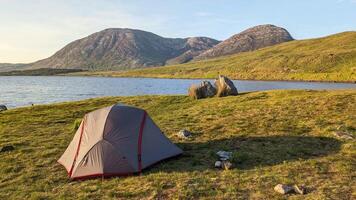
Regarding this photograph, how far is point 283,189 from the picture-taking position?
13836 mm

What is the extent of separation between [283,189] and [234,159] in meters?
4.39

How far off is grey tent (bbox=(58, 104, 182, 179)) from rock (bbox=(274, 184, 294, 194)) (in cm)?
611

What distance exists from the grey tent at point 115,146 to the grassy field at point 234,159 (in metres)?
0.56

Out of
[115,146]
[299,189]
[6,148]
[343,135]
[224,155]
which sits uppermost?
[115,146]

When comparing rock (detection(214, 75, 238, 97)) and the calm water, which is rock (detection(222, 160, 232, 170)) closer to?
rock (detection(214, 75, 238, 97))

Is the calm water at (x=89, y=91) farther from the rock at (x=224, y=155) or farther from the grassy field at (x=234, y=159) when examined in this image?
the rock at (x=224, y=155)

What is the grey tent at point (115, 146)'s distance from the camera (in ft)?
55.7

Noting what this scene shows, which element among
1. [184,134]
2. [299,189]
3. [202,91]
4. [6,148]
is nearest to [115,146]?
[184,134]

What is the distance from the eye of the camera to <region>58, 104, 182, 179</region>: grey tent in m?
17.0

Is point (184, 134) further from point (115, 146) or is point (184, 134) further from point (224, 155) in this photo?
point (115, 146)

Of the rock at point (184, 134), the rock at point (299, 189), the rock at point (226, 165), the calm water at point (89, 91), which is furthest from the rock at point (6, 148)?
the calm water at point (89, 91)

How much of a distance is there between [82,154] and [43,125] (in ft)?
50.5

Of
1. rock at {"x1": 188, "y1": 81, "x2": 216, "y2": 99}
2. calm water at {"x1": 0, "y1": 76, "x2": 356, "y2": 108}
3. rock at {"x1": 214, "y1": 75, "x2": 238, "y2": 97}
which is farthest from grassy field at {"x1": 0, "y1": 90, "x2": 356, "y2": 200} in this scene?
calm water at {"x1": 0, "y1": 76, "x2": 356, "y2": 108}

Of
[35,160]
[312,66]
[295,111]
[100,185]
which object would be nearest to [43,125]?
[35,160]
